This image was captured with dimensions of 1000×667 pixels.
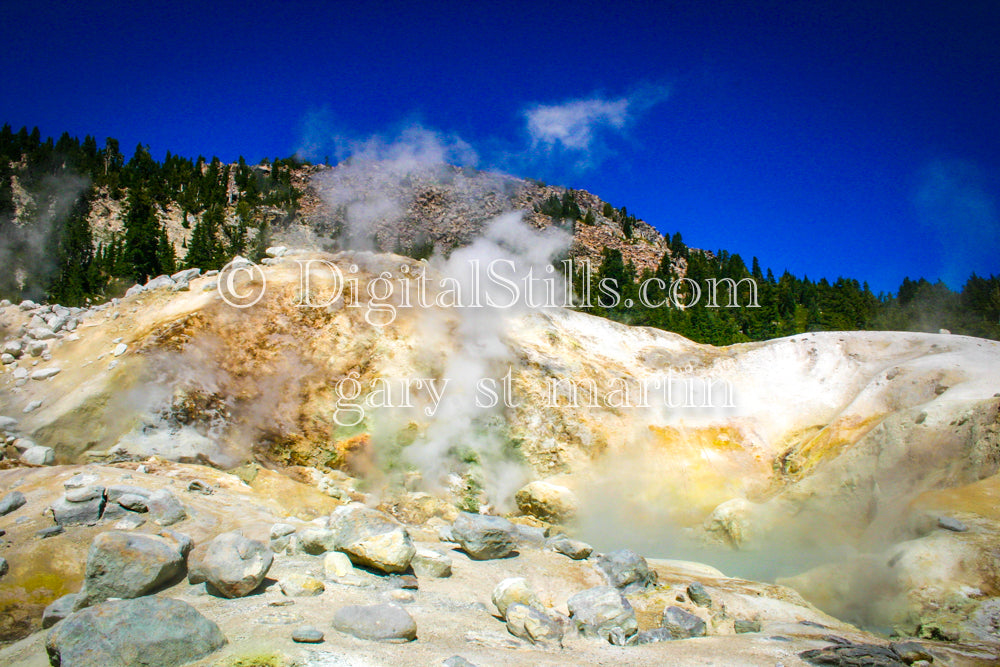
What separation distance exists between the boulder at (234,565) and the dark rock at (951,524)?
8841 mm

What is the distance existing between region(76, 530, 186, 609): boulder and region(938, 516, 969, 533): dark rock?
9657 millimetres

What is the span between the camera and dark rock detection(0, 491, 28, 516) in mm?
6420

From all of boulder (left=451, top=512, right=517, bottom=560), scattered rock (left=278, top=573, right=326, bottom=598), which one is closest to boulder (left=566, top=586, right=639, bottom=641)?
boulder (left=451, top=512, right=517, bottom=560)

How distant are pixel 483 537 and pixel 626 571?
188 centimetres

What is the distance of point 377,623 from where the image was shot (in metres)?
4.18

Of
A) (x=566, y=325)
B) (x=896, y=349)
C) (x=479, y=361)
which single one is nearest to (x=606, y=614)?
(x=479, y=361)

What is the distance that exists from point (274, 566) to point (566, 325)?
10.7 meters

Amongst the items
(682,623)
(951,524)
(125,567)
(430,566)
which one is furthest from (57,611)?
(951,524)

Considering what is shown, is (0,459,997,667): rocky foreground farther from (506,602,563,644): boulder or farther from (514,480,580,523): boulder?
(514,480,580,523): boulder

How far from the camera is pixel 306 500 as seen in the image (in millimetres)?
9375

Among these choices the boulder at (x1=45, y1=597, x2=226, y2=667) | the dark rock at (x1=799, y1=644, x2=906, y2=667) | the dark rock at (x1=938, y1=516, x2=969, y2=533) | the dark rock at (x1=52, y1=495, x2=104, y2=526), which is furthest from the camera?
the dark rock at (x1=938, y1=516, x2=969, y2=533)

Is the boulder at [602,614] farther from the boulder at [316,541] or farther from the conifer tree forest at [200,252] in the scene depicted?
the conifer tree forest at [200,252]

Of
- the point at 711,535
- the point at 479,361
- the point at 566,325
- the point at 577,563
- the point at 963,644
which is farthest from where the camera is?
the point at 566,325

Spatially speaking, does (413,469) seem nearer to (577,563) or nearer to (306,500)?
(306,500)
